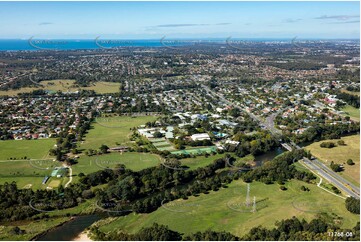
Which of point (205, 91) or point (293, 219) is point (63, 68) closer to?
point (205, 91)

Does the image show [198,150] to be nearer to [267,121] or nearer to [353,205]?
[267,121]

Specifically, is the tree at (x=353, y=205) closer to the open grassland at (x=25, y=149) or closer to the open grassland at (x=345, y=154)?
the open grassland at (x=345, y=154)

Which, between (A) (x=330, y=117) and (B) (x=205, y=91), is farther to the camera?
(B) (x=205, y=91)

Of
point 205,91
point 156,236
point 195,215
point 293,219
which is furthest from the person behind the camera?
point 205,91

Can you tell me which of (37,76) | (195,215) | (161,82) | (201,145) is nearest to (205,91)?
(161,82)

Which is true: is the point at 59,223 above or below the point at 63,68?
below

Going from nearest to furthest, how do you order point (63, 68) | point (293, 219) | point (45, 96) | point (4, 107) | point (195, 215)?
point (293, 219)
point (195, 215)
point (4, 107)
point (45, 96)
point (63, 68)
